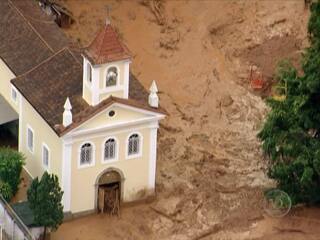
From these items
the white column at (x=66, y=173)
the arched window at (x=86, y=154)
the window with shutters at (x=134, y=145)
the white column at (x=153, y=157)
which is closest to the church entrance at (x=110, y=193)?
the window with shutters at (x=134, y=145)

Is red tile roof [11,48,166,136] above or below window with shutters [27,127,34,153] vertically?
above

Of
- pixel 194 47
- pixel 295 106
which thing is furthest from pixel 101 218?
pixel 194 47

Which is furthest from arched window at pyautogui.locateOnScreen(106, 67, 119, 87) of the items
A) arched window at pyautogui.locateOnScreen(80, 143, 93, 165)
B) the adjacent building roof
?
the adjacent building roof

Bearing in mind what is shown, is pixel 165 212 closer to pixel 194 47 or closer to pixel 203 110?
pixel 203 110

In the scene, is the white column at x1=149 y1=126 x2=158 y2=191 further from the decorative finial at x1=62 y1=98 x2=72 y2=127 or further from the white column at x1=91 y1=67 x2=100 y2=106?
the decorative finial at x1=62 y1=98 x2=72 y2=127

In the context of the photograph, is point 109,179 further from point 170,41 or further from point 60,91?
point 170,41

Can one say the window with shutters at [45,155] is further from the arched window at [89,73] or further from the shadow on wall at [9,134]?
the shadow on wall at [9,134]
